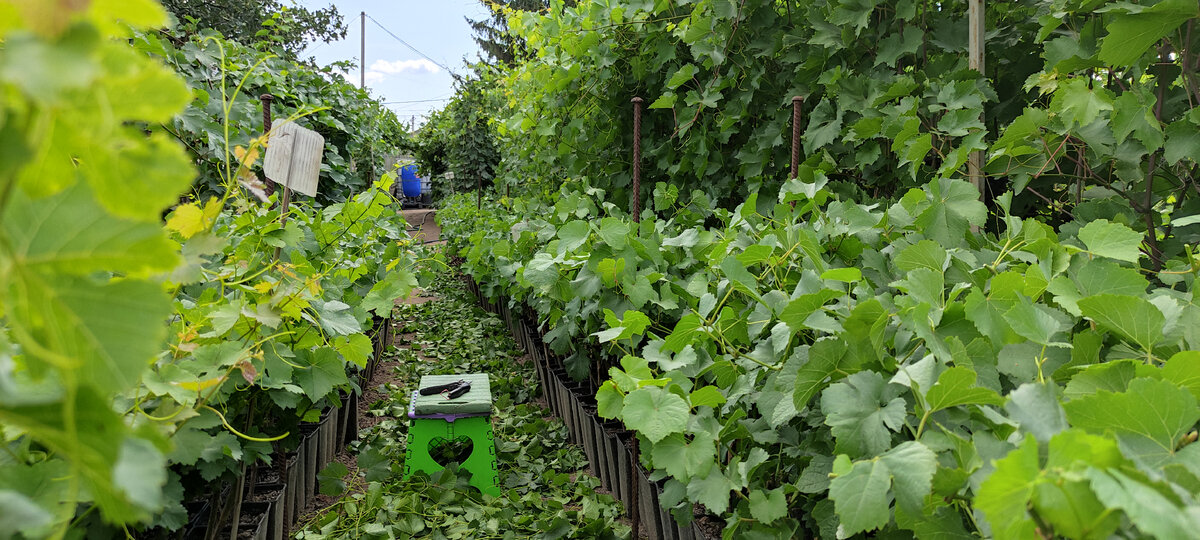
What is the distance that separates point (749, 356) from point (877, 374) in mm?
332

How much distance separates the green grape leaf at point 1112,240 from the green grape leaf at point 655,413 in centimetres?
69

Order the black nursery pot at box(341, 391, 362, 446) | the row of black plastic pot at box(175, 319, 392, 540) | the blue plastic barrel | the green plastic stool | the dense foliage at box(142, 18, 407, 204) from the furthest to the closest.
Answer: the blue plastic barrel
the black nursery pot at box(341, 391, 362, 446)
the dense foliage at box(142, 18, 407, 204)
the green plastic stool
the row of black plastic pot at box(175, 319, 392, 540)

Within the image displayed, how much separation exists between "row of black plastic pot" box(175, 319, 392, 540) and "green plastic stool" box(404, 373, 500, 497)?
368 millimetres

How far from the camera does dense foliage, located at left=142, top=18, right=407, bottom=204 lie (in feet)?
10.3

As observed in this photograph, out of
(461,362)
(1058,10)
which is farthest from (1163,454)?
(461,362)

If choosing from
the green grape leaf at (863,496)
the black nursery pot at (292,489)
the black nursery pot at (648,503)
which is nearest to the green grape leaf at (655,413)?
the green grape leaf at (863,496)

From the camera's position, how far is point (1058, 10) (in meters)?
1.70

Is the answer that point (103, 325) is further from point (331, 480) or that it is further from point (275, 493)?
point (331, 480)

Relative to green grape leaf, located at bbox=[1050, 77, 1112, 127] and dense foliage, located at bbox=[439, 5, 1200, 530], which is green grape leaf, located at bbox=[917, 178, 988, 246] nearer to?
dense foliage, located at bbox=[439, 5, 1200, 530]

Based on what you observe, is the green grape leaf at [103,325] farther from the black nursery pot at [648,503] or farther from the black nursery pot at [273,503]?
the black nursery pot at [273,503]

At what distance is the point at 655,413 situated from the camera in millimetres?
1168

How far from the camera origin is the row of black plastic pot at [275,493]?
168cm

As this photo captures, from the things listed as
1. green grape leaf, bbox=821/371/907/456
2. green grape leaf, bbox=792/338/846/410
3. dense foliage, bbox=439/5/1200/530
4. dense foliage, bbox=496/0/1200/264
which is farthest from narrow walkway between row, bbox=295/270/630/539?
green grape leaf, bbox=821/371/907/456

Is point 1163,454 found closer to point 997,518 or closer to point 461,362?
point 997,518
